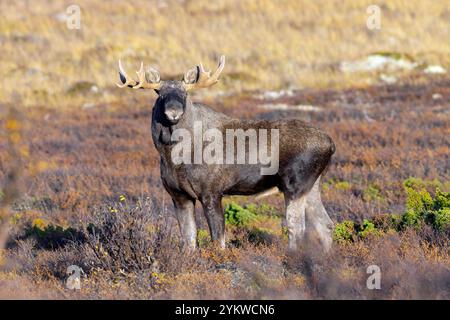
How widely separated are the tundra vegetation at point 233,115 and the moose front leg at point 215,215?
245 millimetres

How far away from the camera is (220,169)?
8.70 metres

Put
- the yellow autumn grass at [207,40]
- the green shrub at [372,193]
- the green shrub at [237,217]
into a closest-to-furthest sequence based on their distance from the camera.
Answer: the green shrub at [237,217] < the green shrub at [372,193] < the yellow autumn grass at [207,40]

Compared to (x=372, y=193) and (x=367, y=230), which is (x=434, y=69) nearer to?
(x=372, y=193)

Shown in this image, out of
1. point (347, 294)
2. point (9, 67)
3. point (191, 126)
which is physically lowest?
point (9, 67)

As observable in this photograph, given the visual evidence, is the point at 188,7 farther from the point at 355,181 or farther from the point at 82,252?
the point at 82,252

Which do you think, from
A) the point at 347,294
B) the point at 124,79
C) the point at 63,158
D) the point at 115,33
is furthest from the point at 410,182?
the point at 115,33

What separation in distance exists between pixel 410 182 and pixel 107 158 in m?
8.25

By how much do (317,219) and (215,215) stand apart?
1370mm

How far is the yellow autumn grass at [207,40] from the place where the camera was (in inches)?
1371

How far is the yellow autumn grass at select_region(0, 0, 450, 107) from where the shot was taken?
34.8 meters

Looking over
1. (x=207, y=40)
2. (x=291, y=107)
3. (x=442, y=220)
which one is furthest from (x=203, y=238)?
(x=207, y=40)

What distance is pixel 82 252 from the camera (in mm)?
8359

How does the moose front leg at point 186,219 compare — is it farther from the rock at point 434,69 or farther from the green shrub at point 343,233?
the rock at point 434,69

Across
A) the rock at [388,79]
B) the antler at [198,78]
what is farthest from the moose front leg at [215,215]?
A: the rock at [388,79]
